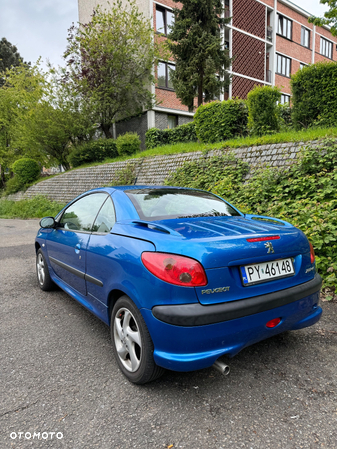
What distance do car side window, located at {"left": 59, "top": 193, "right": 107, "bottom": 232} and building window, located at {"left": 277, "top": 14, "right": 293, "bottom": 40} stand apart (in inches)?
1296

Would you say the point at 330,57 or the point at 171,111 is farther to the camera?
the point at 330,57

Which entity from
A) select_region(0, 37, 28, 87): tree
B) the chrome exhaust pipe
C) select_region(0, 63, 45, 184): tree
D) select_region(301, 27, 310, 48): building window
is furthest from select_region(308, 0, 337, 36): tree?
Result: select_region(0, 37, 28, 87): tree

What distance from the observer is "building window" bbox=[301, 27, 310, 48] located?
30.9 meters

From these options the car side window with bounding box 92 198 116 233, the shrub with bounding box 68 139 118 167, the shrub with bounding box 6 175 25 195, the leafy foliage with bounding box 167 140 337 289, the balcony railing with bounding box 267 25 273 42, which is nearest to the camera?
the car side window with bounding box 92 198 116 233

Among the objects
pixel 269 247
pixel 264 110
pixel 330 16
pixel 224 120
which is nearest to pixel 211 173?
pixel 264 110

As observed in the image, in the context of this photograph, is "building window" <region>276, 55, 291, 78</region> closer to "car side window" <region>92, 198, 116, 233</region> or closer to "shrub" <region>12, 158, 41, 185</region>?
"shrub" <region>12, 158, 41, 185</region>

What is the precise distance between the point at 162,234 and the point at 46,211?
43.7 feet

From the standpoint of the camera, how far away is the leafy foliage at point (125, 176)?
12.8 meters

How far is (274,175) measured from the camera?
654 centimetres

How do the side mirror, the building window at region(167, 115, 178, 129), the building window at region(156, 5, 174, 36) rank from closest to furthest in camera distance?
1. the side mirror
2. the building window at region(156, 5, 174, 36)
3. the building window at region(167, 115, 178, 129)

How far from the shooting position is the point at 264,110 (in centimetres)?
938

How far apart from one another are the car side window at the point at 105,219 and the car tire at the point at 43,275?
1.58m

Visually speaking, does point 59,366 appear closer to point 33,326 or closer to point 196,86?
point 33,326

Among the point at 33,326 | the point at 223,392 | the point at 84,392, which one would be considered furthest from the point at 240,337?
the point at 33,326
